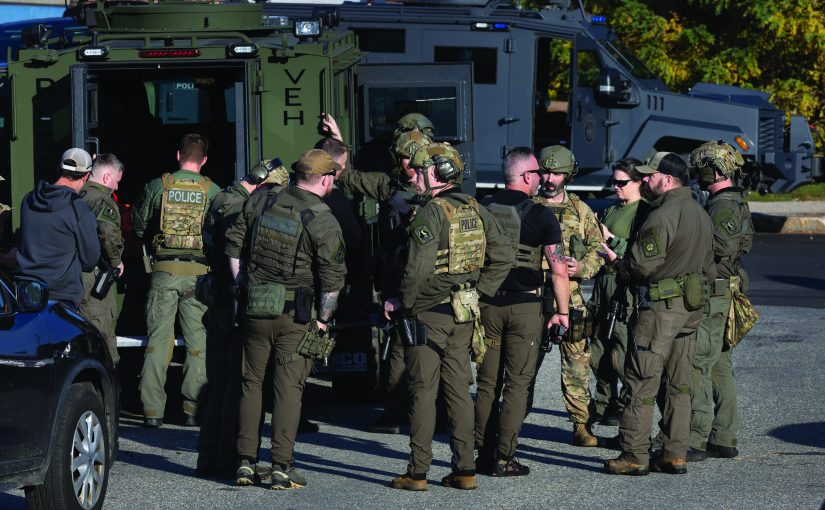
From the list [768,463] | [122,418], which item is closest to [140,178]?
[122,418]

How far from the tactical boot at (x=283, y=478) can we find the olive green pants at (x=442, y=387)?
1.94ft

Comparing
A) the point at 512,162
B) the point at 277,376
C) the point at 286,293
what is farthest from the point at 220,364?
the point at 512,162

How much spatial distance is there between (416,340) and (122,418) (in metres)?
3.11

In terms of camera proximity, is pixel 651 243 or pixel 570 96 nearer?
pixel 651 243

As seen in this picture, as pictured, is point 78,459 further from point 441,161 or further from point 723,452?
point 723,452

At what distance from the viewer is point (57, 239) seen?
836 centimetres

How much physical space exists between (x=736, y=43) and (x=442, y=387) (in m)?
16.8

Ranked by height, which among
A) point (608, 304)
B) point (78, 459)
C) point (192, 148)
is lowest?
point (78, 459)

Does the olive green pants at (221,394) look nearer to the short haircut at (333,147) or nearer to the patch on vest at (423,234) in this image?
the patch on vest at (423,234)

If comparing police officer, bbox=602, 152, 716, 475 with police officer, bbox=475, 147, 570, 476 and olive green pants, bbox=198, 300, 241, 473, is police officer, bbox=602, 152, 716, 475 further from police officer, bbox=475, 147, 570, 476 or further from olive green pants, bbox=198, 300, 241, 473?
olive green pants, bbox=198, 300, 241, 473

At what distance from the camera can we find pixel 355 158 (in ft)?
36.3

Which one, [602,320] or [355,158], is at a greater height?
[355,158]

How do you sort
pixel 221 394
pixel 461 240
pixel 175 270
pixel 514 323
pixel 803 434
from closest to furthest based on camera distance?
Result: pixel 461 240, pixel 221 394, pixel 514 323, pixel 803 434, pixel 175 270

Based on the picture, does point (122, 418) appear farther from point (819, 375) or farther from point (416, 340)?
point (819, 375)
